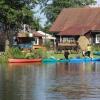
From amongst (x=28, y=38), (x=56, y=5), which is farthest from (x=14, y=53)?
(x=56, y=5)

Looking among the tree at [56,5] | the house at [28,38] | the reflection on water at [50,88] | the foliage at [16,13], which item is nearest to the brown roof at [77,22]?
the house at [28,38]

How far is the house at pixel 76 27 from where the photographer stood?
78438 mm

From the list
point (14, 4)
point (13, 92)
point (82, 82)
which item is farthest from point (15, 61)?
point (13, 92)

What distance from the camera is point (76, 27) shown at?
8125cm

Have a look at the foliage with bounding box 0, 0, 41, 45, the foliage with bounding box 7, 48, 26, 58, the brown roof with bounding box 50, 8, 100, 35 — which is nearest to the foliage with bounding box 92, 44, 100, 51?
the brown roof with bounding box 50, 8, 100, 35

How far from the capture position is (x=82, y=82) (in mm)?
31828

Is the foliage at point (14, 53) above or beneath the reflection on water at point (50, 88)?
above

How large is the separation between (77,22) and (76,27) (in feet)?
5.95

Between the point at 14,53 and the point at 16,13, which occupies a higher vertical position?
the point at 16,13

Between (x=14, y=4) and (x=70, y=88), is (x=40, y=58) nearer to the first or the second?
(x=14, y=4)

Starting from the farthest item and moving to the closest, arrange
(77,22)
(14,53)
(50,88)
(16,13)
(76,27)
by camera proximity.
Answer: (77,22) → (76,27) → (16,13) → (14,53) → (50,88)

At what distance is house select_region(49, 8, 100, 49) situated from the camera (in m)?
78.4

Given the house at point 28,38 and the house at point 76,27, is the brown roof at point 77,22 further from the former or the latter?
the house at point 28,38

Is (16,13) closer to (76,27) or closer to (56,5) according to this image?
(76,27)
